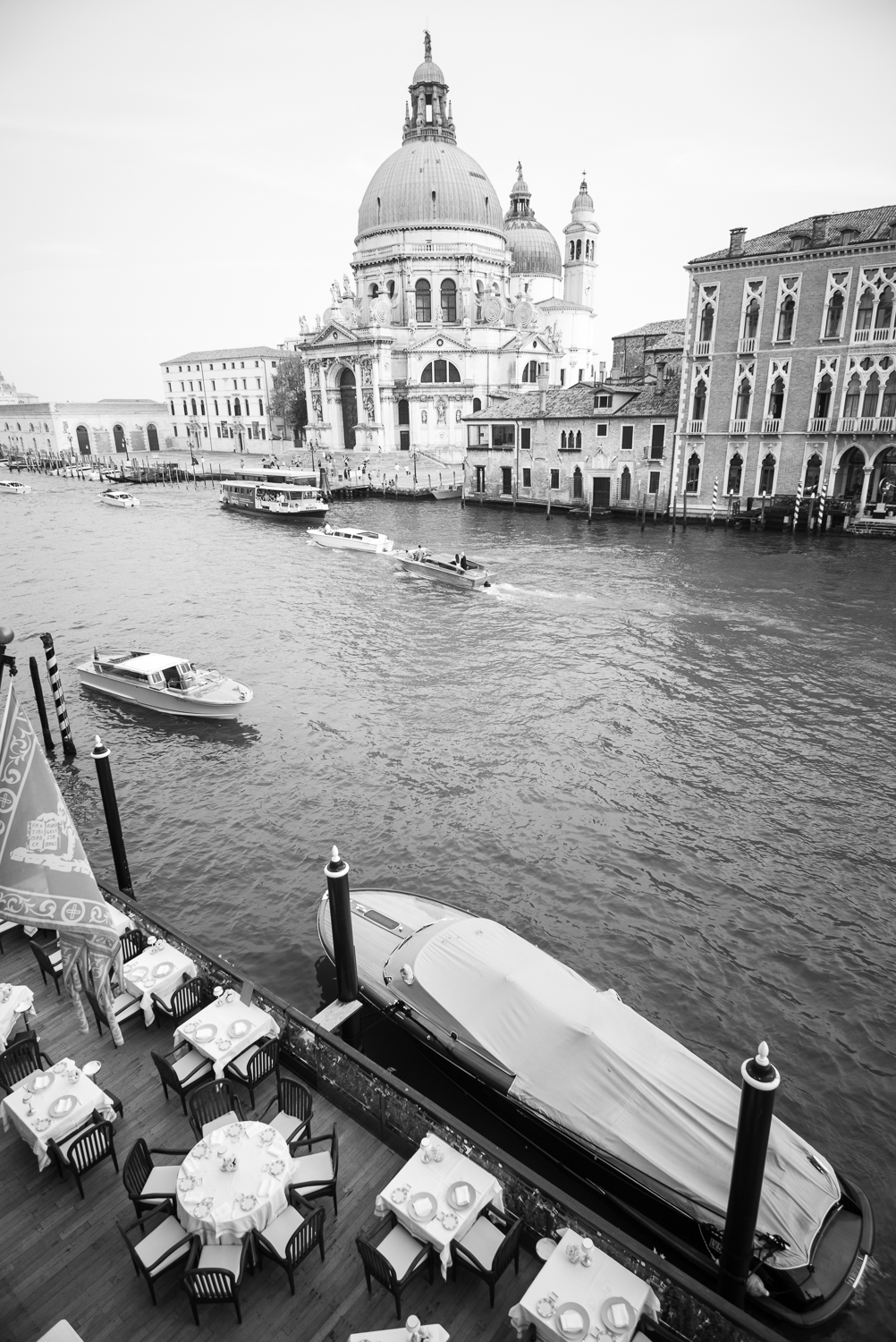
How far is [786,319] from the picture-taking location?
42438mm

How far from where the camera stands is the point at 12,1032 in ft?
27.9

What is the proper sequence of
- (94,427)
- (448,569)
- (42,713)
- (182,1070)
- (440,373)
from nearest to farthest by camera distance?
1. (182,1070)
2. (42,713)
3. (448,569)
4. (440,373)
5. (94,427)

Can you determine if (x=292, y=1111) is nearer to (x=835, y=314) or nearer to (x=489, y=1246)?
(x=489, y=1246)

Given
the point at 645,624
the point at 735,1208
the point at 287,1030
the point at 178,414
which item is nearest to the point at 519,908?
the point at 287,1030

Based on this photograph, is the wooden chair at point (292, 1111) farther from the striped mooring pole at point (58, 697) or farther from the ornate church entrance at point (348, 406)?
the ornate church entrance at point (348, 406)

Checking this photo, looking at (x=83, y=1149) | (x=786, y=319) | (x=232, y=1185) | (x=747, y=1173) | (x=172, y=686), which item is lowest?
(x=172, y=686)

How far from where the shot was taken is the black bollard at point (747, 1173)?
218 inches

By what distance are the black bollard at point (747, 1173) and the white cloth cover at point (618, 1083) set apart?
0.54 metres

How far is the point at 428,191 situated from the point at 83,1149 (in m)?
94.8

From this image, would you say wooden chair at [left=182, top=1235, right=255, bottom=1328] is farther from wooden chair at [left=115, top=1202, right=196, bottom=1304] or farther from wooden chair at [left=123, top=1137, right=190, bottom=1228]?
wooden chair at [left=123, top=1137, right=190, bottom=1228]

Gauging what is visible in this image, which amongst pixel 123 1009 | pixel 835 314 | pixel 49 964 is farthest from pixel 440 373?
pixel 123 1009

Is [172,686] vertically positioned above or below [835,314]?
below

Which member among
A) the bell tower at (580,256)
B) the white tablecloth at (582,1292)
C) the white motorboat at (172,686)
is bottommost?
the white motorboat at (172,686)

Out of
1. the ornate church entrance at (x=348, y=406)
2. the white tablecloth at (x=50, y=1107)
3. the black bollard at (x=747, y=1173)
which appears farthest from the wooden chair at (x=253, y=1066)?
the ornate church entrance at (x=348, y=406)
